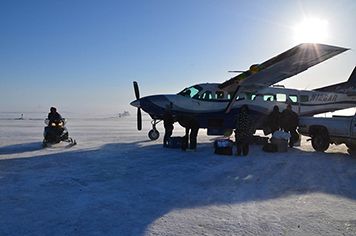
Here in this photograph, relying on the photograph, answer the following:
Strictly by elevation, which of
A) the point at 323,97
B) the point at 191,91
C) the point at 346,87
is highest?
the point at 346,87

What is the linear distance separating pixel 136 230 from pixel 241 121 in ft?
22.3

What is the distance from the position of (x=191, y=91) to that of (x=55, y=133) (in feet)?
19.9

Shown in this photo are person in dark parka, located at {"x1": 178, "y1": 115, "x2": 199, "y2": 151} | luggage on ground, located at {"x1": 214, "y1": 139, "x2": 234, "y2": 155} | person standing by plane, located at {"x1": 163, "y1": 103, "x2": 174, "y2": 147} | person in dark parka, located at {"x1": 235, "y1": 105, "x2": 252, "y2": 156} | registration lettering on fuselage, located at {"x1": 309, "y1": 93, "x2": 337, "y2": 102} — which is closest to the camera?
person in dark parka, located at {"x1": 235, "y1": 105, "x2": 252, "y2": 156}

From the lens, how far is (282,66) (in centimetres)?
1263

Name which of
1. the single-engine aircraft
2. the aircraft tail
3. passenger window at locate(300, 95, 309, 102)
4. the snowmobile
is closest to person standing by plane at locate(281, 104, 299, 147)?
the single-engine aircraft

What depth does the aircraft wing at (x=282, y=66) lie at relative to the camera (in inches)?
428

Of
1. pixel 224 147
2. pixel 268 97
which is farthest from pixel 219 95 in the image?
pixel 224 147

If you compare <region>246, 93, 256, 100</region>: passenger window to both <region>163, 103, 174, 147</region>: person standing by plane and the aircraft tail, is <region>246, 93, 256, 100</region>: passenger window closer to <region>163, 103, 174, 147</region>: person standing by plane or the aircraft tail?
<region>163, 103, 174, 147</region>: person standing by plane

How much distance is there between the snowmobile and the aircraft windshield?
17.3ft

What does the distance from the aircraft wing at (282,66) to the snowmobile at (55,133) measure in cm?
712

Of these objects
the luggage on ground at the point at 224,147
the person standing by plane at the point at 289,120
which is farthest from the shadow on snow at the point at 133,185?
the person standing by plane at the point at 289,120

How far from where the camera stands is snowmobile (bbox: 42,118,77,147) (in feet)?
39.9

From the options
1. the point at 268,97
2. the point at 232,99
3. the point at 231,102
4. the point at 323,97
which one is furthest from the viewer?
the point at 323,97

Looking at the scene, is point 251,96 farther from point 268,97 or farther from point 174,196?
point 174,196
